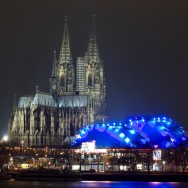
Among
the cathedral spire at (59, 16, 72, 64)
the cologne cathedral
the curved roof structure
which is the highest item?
the cathedral spire at (59, 16, 72, 64)

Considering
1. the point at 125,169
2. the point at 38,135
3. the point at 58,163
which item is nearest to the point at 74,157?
the point at 58,163

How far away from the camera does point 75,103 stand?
592 ft

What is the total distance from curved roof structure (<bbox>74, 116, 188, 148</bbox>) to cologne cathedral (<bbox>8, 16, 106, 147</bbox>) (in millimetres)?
28811

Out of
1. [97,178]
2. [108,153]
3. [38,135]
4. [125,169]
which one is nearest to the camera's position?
[97,178]

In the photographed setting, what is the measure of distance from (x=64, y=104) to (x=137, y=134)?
139 ft

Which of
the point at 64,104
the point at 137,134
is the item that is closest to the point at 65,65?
the point at 64,104

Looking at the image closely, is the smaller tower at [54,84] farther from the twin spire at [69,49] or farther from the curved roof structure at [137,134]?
the curved roof structure at [137,134]

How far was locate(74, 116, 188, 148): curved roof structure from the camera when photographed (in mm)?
139875

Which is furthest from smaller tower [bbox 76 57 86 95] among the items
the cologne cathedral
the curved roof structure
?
the curved roof structure

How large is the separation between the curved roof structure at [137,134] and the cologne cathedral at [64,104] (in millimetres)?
28811

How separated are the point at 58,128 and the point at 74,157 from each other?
1574 inches

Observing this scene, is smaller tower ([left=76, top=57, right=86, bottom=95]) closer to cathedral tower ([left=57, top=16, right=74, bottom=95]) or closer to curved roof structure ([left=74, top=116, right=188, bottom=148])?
cathedral tower ([left=57, top=16, right=74, bottom=95])

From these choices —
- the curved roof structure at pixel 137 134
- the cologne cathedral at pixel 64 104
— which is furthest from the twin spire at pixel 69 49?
the curved roof structure at pixel 137 134

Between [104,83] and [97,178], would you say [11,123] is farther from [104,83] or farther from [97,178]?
[97,178]
